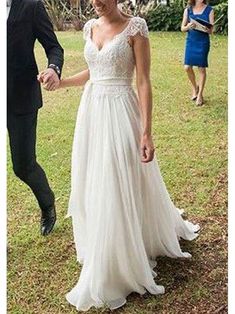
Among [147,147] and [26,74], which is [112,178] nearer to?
[147,147]

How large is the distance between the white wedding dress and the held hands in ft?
0.51

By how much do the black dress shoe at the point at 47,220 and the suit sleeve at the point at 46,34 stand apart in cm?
99

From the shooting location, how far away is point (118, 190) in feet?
8.04

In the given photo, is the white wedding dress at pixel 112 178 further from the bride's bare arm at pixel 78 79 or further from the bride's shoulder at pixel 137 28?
the bride's bare arm at pixel 78 79

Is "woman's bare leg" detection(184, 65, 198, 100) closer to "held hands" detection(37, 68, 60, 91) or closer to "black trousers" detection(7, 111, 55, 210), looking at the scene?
"black trousers" detection(7, 111, 55, 210)

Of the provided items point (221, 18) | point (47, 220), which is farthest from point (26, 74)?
point (221, 18)

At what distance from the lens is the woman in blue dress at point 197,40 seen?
5.65 metres

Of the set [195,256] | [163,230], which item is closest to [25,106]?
[163,230]

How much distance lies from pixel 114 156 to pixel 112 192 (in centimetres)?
17

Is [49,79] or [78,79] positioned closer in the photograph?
[49,79]

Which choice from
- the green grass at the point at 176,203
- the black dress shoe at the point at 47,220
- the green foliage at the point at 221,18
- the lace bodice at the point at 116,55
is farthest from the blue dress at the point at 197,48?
the green foliage at the point at 221,18

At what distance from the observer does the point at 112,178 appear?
7.98 ft

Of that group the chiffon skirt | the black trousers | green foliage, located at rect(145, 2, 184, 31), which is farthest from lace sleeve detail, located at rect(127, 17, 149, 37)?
green foliage, located at rect(145, 2, 184, 31)

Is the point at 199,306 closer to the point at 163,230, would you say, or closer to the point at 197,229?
the point at 163,230
